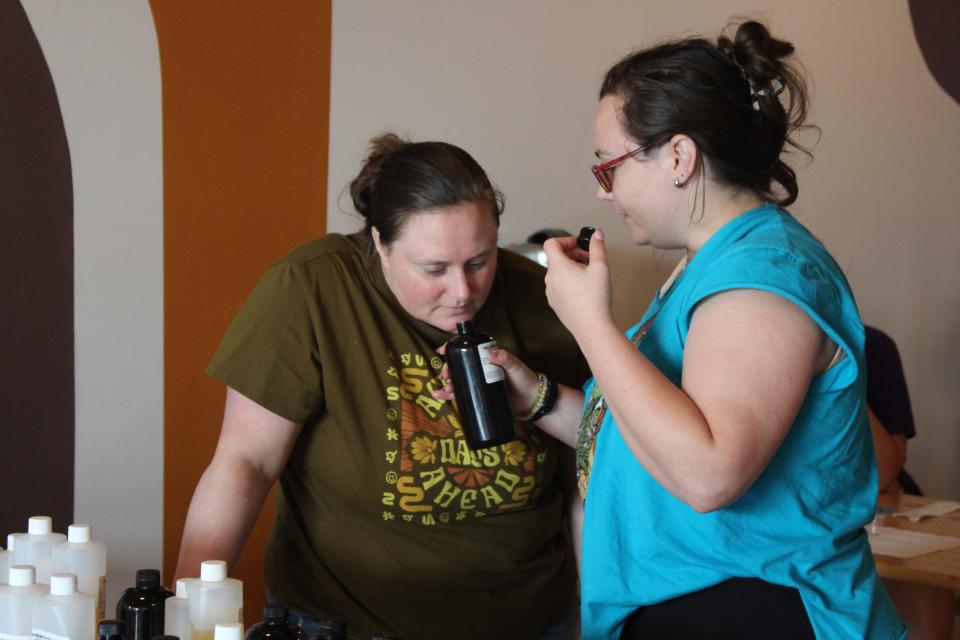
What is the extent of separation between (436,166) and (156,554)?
138cm

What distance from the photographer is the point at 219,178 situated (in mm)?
2592

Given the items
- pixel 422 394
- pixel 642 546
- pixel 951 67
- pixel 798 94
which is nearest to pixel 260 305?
pixel 422 394

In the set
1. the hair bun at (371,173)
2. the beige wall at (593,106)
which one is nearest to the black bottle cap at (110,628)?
the hair bun at (371,173)

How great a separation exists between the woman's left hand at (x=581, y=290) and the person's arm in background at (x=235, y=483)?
1.86 feet

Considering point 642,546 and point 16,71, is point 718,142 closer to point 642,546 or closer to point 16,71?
point 642,546

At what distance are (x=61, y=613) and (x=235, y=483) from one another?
480 millimetres

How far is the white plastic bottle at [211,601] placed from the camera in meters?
1.25

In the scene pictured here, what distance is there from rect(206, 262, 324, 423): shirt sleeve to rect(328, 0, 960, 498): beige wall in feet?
3.86

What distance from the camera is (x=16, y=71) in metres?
2.23

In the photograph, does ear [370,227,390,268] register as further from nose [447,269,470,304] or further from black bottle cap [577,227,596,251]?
black bottle cap [577,227,596,251]

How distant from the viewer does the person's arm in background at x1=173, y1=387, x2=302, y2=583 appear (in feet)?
5.37

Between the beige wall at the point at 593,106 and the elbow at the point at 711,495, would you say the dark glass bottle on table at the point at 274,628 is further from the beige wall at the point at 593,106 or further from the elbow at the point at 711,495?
the beige wall at the point at 593,106

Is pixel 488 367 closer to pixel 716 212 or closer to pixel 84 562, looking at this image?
pixel 716 212

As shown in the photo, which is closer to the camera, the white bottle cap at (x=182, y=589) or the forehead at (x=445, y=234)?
the white bottle cap at (x=182, y=589)
